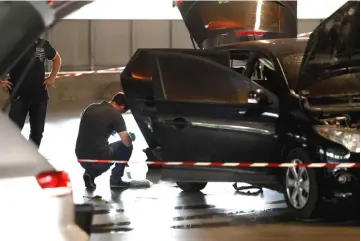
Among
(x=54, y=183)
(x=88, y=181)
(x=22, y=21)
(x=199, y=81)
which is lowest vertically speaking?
(x=88, y=181)

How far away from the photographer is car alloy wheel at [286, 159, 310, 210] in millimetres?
6926

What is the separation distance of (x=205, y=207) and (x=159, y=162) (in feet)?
2.32

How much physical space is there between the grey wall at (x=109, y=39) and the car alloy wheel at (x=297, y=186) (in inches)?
688

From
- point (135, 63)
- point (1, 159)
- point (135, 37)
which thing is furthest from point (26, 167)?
point (135, 37)

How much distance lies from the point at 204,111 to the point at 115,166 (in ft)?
6.30

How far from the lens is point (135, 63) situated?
8.55m

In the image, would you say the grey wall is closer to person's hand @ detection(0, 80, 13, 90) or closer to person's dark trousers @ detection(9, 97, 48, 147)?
person's dark trousers @ detection(9, 97, 48, 147)

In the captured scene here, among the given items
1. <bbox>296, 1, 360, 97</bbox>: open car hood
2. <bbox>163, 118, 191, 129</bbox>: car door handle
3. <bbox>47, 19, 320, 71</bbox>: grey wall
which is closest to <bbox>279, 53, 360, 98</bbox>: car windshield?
<bbox>296, 1, 360, 97</bbox>: open car hood

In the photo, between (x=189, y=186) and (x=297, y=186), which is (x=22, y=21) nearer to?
(x=297, y=186)

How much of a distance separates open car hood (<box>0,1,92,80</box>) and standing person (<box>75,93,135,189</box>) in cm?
473

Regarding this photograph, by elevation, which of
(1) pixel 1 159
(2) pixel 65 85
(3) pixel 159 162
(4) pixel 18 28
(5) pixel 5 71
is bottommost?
(2) pixel 65 85

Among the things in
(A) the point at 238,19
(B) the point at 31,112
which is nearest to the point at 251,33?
(A) the point at 238,19

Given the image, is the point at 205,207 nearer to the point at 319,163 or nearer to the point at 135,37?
the point at 319,163

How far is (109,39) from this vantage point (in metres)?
24.7
